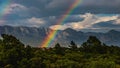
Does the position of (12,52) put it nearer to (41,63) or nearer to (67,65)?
(41,63)

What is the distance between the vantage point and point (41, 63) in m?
94.1

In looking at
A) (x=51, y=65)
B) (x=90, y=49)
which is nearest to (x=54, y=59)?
(x=51, y=65)

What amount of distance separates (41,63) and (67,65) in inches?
321

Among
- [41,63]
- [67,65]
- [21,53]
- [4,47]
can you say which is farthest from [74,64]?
[4,47]

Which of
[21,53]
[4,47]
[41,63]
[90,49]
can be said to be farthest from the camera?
[90,49]

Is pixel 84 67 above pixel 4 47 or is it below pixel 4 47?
below

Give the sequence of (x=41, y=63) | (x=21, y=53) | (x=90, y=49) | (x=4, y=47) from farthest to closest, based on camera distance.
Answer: (x=90, y=49) → (x=4, y=47) → (x=21, y=53) → (x=41, y=63)

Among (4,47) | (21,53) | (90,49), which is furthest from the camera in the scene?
(90,49)

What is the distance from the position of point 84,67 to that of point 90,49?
55.5 metres

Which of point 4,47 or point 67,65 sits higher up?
point 4,47

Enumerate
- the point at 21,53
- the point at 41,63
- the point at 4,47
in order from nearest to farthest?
the point at 41,63 → the point at 21,53 → the point at 4,47

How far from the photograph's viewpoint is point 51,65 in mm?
95750

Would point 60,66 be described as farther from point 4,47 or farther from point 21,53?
point 4,47

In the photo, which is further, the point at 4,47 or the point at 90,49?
the point at 90,49
